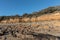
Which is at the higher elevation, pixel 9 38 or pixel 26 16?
pixel 26 16

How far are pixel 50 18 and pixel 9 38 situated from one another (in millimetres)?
8370

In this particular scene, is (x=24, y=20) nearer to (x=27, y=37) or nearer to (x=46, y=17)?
(x=46, y=17)

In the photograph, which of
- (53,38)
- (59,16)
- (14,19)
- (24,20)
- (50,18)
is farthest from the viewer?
(14,19)

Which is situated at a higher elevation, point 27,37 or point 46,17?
point 46,17

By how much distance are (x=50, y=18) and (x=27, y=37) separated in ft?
26.5

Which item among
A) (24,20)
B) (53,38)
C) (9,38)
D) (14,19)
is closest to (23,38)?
(9,38)

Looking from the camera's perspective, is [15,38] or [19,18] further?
[19,18]

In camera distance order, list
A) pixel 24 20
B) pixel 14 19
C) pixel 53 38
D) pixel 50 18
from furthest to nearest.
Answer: pixel 14 19
pixel 24 20
pixel 50 18
pixel 53 38

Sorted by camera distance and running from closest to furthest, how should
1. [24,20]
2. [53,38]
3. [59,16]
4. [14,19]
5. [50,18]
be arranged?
[53,38] < [59,16] < [50,18] < [24,20] < [14,19]

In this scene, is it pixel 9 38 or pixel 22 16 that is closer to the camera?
pixel 9 38

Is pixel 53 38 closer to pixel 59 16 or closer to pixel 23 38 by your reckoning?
pixel 23 38

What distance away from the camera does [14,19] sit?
23438mm

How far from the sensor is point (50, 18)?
16.7 metres

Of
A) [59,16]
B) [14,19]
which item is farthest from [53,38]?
[14,19]
